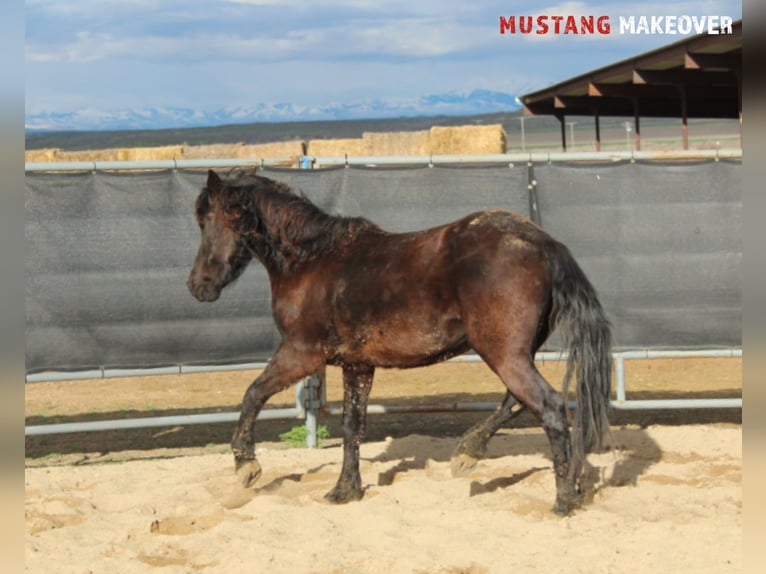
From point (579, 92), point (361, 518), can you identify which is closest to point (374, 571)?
point (361, 518)

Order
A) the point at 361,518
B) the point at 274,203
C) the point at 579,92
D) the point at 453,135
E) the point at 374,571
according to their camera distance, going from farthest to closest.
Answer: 1. the point at 453,135
2. the point at 579,92
3. the point at 274,203
4. the point at 361,518
5. the point at 374,571

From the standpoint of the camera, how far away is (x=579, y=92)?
65.0 feet

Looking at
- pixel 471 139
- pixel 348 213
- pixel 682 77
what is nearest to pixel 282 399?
pixel 348 213

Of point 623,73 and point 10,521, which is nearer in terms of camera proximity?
point 10,521

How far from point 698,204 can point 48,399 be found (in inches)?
265

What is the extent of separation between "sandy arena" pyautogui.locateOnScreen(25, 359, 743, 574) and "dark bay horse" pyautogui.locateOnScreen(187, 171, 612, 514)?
309 mm

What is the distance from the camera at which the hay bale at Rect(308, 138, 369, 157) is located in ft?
88.7

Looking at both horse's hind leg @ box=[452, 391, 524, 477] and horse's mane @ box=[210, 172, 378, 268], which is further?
horse's hind leg @ box=[452, 391, 524, 477]

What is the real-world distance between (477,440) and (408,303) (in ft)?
3.79

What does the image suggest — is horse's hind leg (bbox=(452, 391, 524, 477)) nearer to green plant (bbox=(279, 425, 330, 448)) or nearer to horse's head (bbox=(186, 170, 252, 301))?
green plant (bbox=(279, 425, 330, 448))

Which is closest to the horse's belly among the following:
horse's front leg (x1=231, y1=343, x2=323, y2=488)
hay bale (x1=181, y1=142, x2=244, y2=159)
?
horse's front leg (x1=231, y1=343, x2=323, y2=488)

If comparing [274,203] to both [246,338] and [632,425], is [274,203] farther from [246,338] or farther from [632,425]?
[632,425]

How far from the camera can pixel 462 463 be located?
595 centimetres

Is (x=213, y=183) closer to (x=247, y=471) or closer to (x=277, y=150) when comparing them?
(x=247, y=471)
